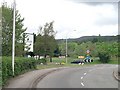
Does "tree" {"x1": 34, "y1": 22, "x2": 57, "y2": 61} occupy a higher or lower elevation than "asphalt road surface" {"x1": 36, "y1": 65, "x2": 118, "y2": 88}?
higher

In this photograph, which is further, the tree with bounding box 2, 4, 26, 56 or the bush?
the bush

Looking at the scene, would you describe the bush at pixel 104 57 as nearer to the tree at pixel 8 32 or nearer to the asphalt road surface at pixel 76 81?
the tree at pixel 8 32

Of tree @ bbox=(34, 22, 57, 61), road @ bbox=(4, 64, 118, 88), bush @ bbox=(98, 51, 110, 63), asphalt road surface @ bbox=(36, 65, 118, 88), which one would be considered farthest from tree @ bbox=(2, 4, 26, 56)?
bush @ bbox=(98, 51, 110, 63)

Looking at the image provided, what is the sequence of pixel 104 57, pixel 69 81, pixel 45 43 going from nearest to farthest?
pixel 69 81
pixel 45 43
pixel 104 57

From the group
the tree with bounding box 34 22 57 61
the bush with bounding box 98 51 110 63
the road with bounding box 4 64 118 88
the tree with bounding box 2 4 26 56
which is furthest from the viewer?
the bush with bounding box 98 51 110 63

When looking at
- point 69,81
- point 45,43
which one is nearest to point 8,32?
point 69,81

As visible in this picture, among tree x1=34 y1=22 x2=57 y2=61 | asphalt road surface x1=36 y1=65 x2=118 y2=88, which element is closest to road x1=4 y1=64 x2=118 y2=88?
asphalt road surface x1=36 y1=65 x2=118 y2=88

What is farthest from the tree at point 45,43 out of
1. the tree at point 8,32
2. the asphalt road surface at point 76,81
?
the asphalt road surface at point 76,81

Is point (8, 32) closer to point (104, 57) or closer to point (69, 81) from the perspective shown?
point (69, 81)

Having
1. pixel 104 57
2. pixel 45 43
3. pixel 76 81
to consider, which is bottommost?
pixel 76 81

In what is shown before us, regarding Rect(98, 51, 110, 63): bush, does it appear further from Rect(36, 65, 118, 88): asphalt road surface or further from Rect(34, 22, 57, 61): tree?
Rect(36, 65, 118, 88): asphalt road surface

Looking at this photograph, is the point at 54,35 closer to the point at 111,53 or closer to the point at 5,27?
the point at 5,27

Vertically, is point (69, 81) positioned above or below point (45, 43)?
below

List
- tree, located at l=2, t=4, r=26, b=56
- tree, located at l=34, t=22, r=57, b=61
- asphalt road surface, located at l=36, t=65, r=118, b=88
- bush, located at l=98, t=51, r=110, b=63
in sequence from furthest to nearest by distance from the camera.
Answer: bush, located at l=98, t=51, r=110, b=63
tree, located at l=34, t=22, r=57, b=61
tree, located at l=2, t=4, r=26, b=56
asphalt road surface, located at l=36, t=65, r=118, b=88
